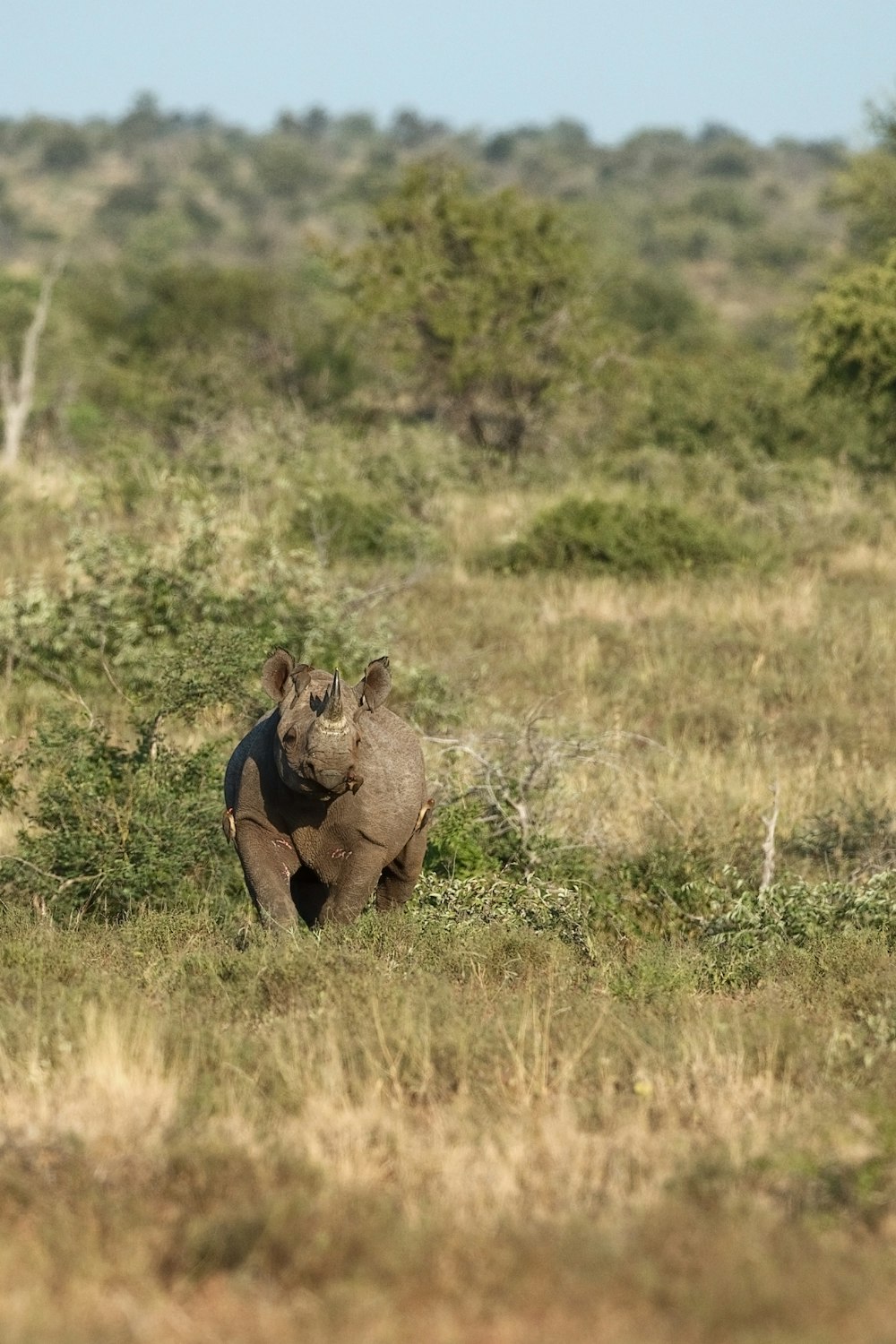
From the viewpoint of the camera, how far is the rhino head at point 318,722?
7.65 meters

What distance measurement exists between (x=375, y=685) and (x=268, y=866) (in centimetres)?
85

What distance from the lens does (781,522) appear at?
2222 centimetres

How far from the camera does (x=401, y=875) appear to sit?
8.97 metres

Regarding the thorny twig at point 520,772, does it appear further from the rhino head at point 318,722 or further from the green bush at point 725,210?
the green bush at point 725,210

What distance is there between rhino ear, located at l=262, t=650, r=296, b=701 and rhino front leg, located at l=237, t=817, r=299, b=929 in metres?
0.53

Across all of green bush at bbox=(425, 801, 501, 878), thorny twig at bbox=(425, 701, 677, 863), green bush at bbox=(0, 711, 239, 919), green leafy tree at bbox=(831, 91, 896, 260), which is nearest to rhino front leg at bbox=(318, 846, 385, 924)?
green bush at bbox=(0, 711, 239, 919)

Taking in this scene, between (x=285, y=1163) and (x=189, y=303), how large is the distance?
36442 mm

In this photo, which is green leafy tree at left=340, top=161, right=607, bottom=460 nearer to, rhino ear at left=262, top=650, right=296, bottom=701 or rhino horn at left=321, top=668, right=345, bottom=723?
rhino ear at left=262, top=650, right=296, bottom=701

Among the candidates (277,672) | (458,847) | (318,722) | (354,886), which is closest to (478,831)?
(458,847)

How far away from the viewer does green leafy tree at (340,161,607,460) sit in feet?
92.7

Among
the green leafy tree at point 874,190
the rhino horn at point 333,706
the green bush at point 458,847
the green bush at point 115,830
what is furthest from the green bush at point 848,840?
the green leafy tree at point 874,190

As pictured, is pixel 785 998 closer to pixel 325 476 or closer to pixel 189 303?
pixel 325 476

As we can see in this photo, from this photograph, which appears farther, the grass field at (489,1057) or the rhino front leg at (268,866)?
the rhino front leg at (268,866)

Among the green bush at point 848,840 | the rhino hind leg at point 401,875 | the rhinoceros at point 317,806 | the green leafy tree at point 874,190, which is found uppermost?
the green leafy tree at point 874,190
